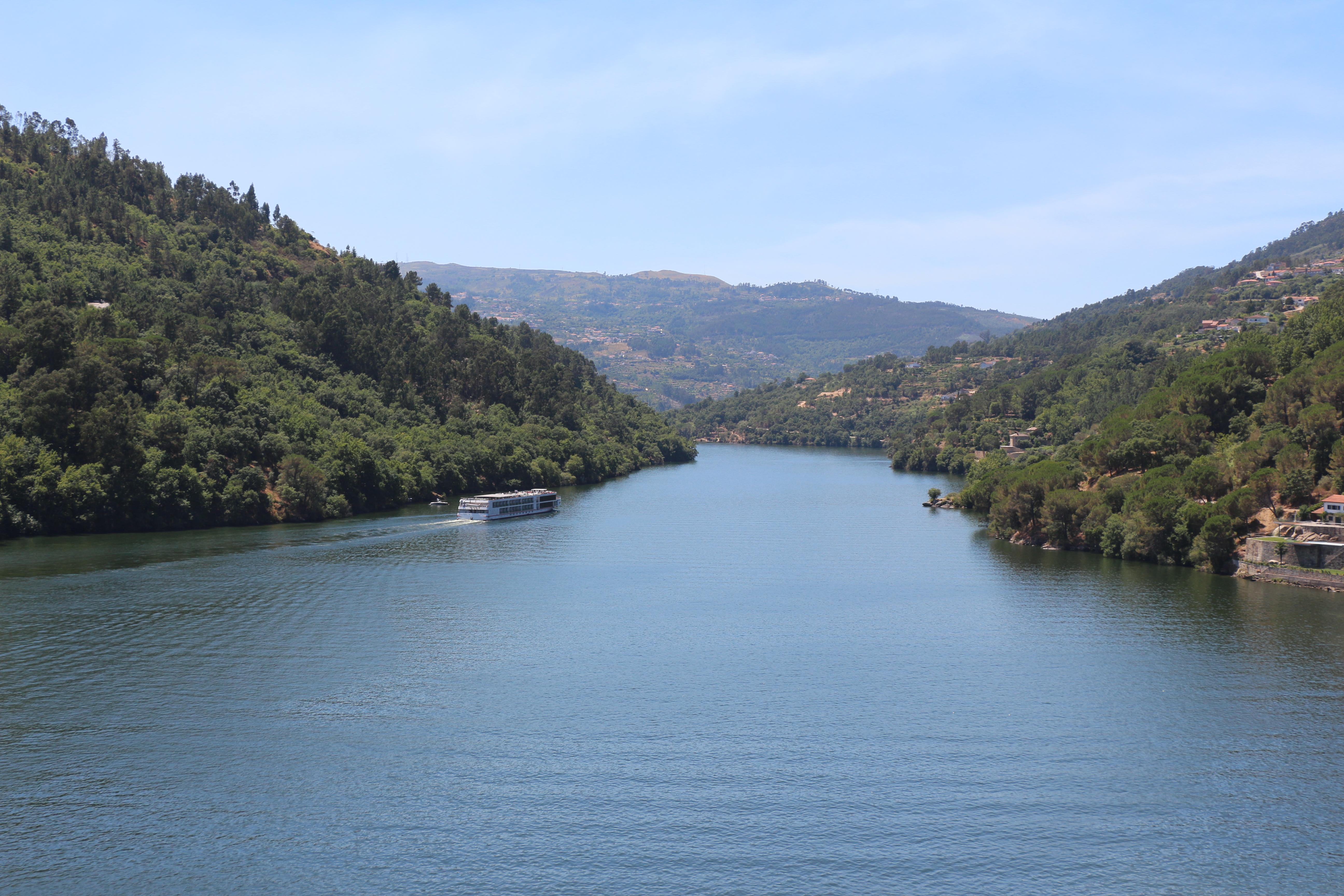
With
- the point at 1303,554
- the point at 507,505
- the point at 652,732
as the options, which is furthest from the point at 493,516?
the point at 1303,554

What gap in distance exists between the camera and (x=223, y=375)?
96312 millimetres

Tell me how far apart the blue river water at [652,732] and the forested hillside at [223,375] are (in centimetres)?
1405

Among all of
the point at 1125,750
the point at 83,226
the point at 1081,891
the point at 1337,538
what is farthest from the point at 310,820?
the point at 83,226

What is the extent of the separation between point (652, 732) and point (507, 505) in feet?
223

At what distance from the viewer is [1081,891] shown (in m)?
27.7

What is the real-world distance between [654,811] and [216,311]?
4488 inches

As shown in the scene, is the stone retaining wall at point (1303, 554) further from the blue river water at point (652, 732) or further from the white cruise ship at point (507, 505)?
the white cruise ship at point (507, 505)

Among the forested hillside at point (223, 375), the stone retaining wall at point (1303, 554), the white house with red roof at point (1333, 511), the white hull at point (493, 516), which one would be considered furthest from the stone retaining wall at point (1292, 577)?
the forested hillside at point (223, 375)

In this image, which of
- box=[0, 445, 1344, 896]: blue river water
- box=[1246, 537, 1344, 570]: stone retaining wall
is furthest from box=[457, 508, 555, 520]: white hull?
box=[1246, 537, 1344, 570]: stone retaining wall

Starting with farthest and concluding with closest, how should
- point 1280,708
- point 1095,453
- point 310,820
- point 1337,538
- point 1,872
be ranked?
point 1095,453, point 1337,538, point 1280,708, point 310,820, point 1,872

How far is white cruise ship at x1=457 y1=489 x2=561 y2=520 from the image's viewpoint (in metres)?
98.8

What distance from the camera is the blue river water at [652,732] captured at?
28.9m

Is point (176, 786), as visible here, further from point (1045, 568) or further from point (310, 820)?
point (1045, 568)

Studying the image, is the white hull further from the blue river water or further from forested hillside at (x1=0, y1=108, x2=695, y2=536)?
the blue river water
